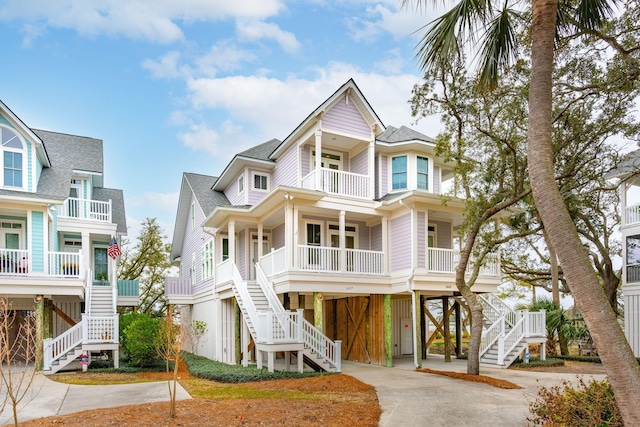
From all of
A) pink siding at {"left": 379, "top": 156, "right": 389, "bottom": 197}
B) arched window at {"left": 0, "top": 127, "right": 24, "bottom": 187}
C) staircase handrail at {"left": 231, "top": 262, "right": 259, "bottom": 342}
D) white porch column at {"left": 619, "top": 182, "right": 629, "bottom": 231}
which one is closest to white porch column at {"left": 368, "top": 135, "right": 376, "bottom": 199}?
pink siding at {"left": 379, "top": 156, "right": 389, "bottom": 197}

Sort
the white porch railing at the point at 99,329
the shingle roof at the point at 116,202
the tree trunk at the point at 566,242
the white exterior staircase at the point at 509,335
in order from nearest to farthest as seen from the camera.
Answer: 1. the tree trunk at the point at 566,242
2. the white porch railing at the point at 99,329
3. the white exterior staircase at the point at 509,335
4. the shingle roof at the point at 116,202

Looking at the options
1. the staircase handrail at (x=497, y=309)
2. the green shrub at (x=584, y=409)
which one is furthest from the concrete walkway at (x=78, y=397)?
the staircase handrail at (x=497, y=309)

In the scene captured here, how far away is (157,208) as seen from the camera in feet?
107

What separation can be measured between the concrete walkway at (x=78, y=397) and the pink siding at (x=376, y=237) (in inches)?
370

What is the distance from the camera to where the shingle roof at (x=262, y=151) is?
65.4 feet

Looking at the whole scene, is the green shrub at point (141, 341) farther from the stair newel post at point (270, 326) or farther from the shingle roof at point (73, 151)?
the shingle roof at point (73, 151)

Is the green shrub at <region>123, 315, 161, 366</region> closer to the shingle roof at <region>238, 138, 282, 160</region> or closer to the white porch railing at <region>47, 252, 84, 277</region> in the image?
the white porch railing at <region>47, 252, 84, 277</region>

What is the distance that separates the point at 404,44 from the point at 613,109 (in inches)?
265

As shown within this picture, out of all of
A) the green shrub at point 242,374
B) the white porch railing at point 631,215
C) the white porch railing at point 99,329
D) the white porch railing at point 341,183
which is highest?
the white porch railing at point 341,183

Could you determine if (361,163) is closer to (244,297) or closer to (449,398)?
(244,297)

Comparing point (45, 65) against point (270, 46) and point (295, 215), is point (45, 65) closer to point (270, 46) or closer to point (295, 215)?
point (270, 46)

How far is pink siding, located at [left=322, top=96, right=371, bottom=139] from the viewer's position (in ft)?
55.4

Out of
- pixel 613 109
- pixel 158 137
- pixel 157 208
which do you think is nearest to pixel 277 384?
pixel 613 109

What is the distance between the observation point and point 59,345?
1566 cm
